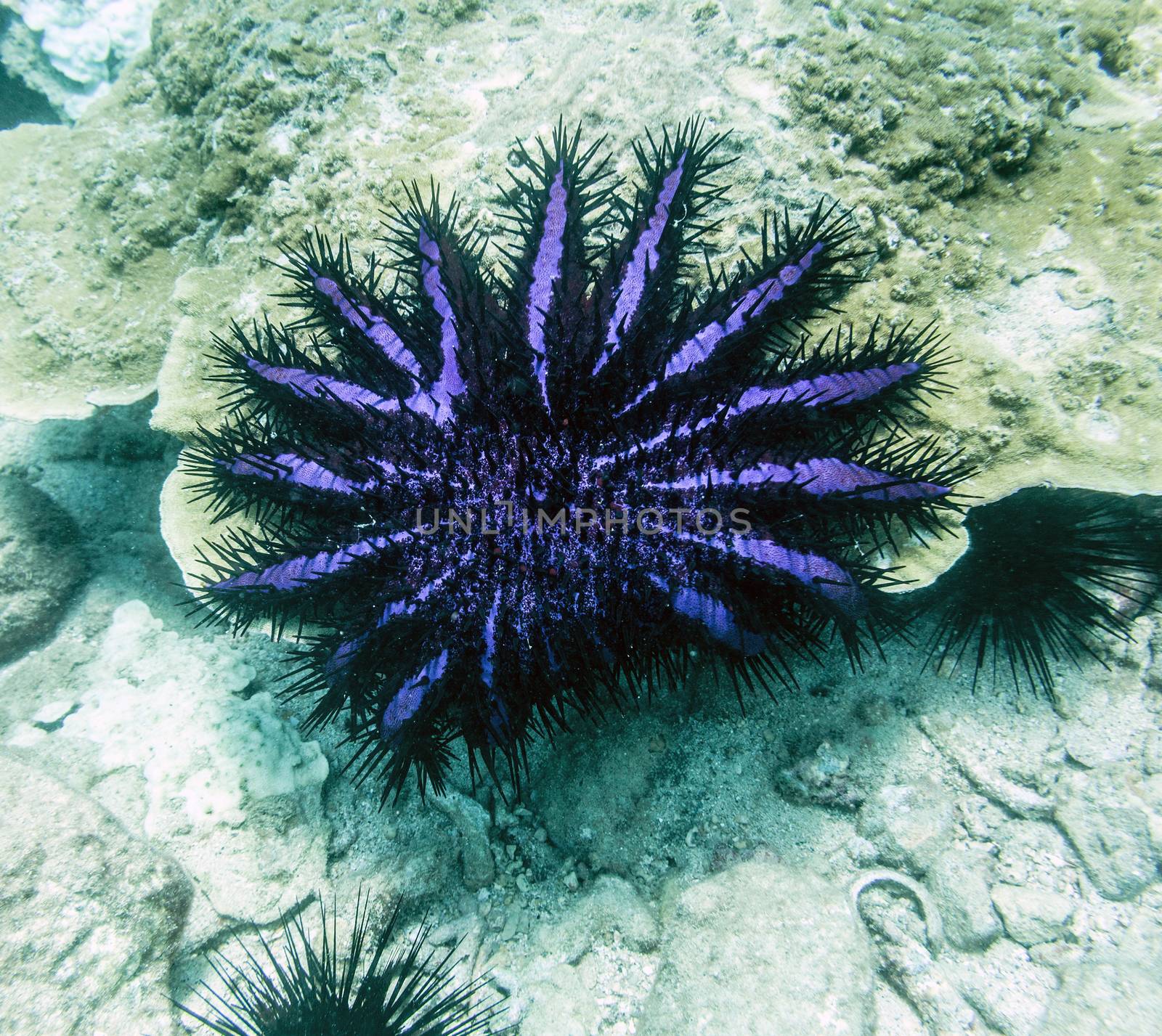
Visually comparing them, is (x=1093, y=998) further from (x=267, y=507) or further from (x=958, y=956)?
(x=267, y=507)

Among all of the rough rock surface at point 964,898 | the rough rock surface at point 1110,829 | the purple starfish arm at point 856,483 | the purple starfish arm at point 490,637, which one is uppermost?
the purple starfish arm at point 856,483

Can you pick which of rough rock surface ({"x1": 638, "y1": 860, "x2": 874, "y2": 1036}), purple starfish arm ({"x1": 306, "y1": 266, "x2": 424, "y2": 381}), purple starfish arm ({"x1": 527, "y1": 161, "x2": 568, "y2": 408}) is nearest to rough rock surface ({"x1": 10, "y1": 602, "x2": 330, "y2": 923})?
rough rock surface ({"x1": 638, "y1": 860, "x2": 874, "y2": 1036})

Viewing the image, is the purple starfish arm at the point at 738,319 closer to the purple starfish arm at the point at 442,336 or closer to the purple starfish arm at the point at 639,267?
the purple starfish arm at the point at 639,267

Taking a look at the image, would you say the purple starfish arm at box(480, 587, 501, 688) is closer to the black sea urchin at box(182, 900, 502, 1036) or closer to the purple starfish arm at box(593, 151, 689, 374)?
the purple starfish arm at box(593, 151, 689, 374)

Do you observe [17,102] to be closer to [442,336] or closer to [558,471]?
[442,336]

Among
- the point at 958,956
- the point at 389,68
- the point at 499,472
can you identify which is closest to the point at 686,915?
the point at 958,956

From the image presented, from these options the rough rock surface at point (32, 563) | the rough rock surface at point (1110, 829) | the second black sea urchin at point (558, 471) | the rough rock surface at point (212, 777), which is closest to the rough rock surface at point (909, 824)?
the rough rock surface at point (1110, 829)

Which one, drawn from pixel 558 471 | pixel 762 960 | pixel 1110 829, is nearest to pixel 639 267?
pixel 558 471
